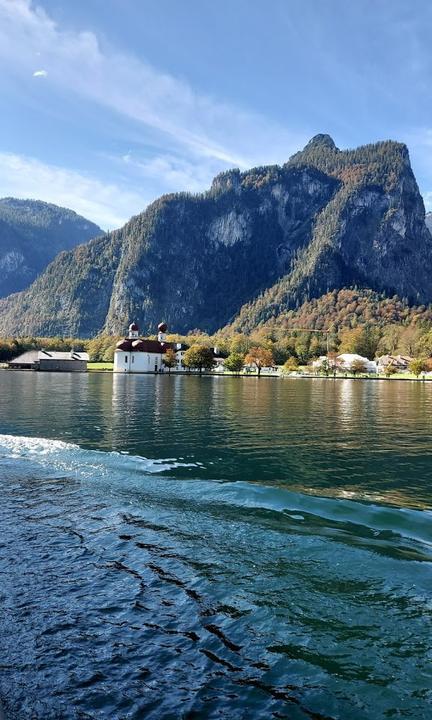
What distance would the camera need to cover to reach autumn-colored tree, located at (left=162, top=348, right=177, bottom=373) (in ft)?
585

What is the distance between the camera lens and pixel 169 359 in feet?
584

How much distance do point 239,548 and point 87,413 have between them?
110 ft

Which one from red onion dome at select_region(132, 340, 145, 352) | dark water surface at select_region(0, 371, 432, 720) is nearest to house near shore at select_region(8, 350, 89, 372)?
red onion dome at select_region(132, 340, 145, 352)

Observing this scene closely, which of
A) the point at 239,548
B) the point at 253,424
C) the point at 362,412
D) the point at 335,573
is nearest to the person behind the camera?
the point at 335,573

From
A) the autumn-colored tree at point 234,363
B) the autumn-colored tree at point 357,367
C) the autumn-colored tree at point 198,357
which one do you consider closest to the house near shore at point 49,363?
the autumn-colored tree at point 198,357

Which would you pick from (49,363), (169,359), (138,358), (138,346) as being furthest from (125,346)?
(49,363)

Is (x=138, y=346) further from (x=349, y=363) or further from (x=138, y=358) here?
(x=349, y=363)

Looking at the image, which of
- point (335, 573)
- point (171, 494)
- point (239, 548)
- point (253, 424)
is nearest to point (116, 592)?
point (239, 548)

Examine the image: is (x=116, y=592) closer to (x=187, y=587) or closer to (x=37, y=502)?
(x=187, y=587)

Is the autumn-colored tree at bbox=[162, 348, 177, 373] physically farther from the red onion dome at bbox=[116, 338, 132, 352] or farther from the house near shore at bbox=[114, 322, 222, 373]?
the red onion dome at bbox=[116, 338, 132, 352]

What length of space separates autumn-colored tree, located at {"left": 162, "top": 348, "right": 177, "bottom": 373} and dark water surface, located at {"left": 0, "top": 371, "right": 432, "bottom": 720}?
153405 millimetres

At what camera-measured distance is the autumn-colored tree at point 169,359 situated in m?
178

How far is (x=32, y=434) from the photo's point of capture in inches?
1235

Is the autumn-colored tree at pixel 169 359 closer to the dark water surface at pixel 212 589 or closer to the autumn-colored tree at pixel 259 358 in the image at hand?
the autumn-colored tree at pixel 259 358
